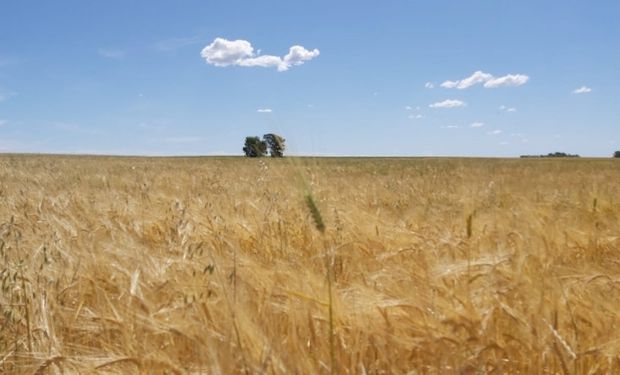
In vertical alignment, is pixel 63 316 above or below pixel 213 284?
below

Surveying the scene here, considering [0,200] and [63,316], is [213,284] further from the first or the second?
[0,200]

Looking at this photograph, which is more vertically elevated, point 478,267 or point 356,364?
point 478,267

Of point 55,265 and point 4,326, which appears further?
point 55,265

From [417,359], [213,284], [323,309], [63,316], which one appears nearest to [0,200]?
[63,316]

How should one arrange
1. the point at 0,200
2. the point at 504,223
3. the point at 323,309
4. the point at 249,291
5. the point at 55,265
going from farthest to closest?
the point at 0,200 → the point at 504,223 → the point at 55,265 → the point at 249,291 → the point at 323,309

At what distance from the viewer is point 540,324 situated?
118cm

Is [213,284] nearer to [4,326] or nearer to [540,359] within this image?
[4,326]

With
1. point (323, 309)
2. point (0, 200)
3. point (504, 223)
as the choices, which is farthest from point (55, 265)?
point (0, 200)

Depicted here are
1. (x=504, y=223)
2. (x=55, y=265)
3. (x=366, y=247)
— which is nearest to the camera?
(x=55, y=265)

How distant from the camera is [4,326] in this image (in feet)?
4.42

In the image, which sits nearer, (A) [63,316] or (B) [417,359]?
(B) [417,359]

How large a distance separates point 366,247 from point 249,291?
1016 millimetres

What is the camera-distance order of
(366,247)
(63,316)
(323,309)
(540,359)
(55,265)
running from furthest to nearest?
(366,247) < (55,265) < (63,316) < (323,309) < (540,359)

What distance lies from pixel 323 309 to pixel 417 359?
0.97ft
